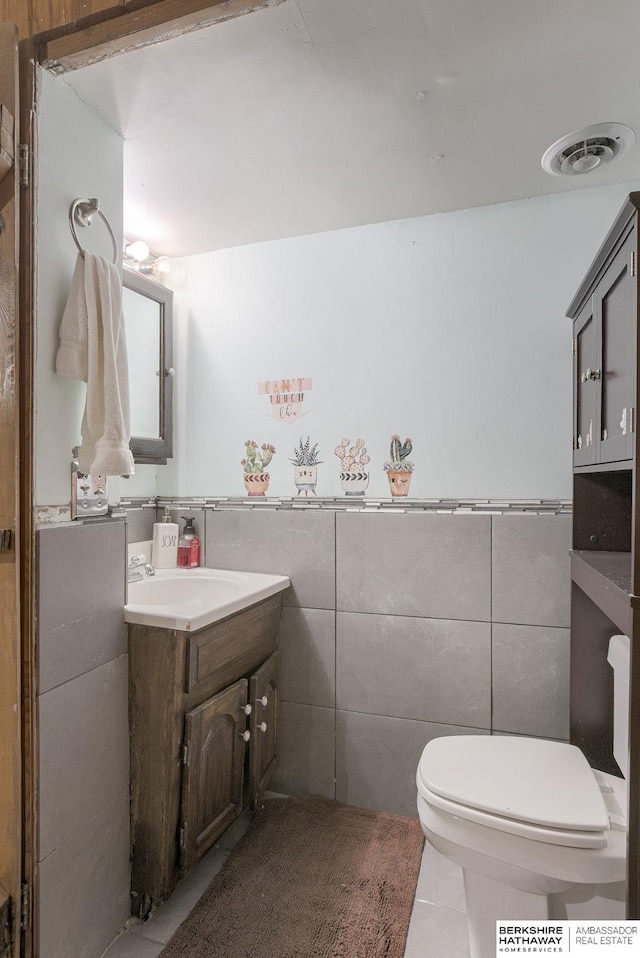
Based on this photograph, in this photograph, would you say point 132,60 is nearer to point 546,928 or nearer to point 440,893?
point 546,928

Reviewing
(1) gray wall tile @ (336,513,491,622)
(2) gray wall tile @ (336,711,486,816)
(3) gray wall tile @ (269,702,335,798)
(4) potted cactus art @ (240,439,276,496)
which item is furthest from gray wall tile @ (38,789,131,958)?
(4) potted cactus art @ (240,439,276,496)

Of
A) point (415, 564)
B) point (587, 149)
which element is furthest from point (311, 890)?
point (587, 149)

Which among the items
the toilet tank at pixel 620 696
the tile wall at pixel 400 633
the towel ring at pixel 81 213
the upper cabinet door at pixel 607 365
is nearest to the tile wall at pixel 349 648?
the tile wall at pixel 400 633

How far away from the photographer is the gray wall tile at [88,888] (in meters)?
1.20

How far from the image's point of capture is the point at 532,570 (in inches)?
70.4

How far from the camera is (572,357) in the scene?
176 cm

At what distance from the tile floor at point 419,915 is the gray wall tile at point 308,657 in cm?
55

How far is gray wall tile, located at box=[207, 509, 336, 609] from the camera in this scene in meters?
2.02

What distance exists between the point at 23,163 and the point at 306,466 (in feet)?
4.15

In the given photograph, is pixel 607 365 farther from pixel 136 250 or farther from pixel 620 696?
pixel 136 250

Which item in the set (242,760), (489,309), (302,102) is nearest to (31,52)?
(302,102)

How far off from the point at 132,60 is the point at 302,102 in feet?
1.38

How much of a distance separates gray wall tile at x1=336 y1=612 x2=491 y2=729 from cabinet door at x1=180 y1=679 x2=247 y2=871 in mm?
457

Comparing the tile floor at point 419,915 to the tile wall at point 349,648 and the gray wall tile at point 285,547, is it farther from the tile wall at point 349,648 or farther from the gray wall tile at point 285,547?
the gray wall tile at point 285,547
